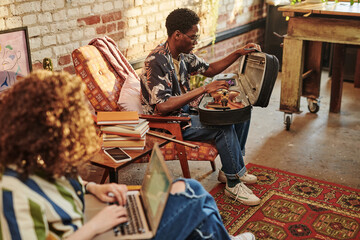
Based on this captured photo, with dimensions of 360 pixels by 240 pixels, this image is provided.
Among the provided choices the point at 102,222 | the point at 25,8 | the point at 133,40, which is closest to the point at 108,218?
the point at 102,222

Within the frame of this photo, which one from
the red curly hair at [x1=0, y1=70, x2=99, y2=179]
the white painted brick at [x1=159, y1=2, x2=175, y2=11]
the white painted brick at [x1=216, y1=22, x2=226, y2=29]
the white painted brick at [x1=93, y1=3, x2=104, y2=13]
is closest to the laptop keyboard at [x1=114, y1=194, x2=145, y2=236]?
the red curly hair at [x1=0, y1=70, x2=99, y2=179]

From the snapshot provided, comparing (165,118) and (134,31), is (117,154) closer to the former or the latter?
(165,118)

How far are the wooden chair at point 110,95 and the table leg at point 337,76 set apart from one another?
2102 mm

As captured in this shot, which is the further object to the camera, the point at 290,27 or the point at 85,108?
the point at 290,27

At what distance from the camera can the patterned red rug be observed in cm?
281

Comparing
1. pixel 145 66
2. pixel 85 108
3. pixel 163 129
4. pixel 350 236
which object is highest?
pixel 85 108

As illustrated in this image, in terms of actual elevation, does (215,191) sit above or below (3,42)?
below

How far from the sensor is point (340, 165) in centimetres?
368

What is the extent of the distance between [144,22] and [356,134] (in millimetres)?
2173

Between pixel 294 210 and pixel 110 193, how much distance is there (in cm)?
156

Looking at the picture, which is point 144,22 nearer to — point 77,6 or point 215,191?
point 77,6

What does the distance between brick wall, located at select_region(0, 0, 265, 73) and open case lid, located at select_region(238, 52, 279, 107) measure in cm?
119

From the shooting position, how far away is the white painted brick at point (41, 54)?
11.1ft

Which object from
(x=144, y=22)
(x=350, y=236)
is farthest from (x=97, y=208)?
(x=144, y=22)
